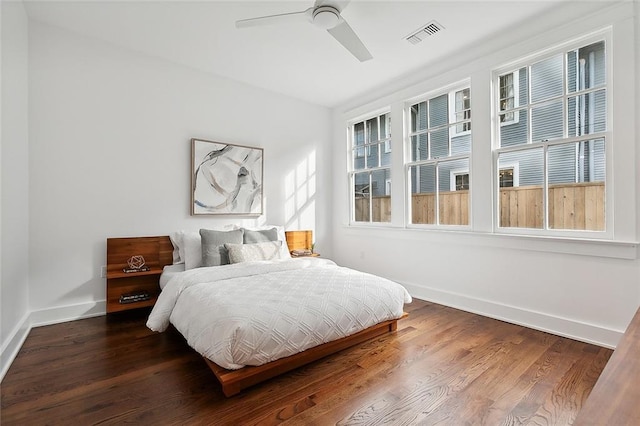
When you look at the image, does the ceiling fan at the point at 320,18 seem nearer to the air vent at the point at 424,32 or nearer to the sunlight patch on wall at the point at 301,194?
the air vent at the point at 424,32

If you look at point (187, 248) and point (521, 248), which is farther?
point (187, 248)

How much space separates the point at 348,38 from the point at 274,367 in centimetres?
260

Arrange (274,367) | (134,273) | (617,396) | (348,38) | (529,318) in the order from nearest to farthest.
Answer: (617,396) → (274,367) → (348,38) → (529,318) → (134,273)

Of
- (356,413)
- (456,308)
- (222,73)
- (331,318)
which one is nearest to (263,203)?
(222,73)

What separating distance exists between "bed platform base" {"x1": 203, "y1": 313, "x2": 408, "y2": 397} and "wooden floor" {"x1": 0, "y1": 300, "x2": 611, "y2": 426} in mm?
47

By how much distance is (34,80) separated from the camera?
2.88 meters

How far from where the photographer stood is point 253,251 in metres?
3.33

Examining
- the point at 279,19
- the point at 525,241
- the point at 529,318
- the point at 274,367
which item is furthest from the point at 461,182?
the point at 274,367

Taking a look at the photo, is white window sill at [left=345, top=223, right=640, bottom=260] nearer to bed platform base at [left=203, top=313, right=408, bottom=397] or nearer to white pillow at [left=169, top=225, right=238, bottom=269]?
bed platform base at [left=203, top=313, right=408, bottom=397]

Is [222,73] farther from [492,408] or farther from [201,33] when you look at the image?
[492,408]

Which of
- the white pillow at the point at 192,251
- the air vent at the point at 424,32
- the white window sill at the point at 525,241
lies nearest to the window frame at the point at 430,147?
the white window sill at the point at 525,241

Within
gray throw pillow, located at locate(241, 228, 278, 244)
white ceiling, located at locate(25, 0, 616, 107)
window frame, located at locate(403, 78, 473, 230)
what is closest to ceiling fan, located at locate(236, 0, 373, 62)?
white ceiling, located at locate(25, 0, 616, 107)

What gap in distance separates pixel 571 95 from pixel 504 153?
2.29 ft

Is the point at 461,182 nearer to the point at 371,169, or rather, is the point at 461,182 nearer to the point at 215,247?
the point at 371,169
